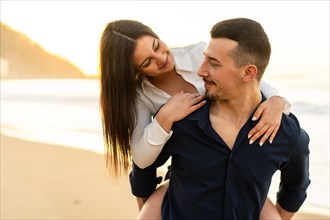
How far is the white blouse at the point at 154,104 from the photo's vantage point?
6.20 ft

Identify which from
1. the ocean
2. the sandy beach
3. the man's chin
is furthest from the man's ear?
the ocean

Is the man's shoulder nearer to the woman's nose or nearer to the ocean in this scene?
the woman's nose

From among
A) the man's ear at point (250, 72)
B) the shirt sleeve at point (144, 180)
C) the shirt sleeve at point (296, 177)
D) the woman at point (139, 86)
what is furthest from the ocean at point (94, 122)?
the man's ear at point (250, 72)

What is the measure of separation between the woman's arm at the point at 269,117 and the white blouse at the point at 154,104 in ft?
0.15

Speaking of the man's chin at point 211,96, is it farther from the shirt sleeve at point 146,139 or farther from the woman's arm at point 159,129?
the shirt sleeve at point 146,139

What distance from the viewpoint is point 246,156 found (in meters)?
1.83

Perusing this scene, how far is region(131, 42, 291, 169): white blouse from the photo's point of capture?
1.89 meters

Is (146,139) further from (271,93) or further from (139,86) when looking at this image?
(271,93)

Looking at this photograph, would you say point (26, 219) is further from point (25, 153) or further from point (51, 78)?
point (51, 78)

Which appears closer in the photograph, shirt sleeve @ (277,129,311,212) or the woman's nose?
shirt sleeve @ (277,129,311,212)

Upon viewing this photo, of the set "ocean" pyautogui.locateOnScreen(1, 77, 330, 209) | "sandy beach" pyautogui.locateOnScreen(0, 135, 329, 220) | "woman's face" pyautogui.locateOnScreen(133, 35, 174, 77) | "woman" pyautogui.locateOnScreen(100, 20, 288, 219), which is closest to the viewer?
"woman" pyautogui.locateOnScreen(100, 20, 288, 219)

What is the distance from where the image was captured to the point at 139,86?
7.22ft

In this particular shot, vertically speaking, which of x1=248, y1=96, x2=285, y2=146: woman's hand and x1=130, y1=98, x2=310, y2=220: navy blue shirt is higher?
x1=248, y1=96, x2=285, y2=146: woman's hand

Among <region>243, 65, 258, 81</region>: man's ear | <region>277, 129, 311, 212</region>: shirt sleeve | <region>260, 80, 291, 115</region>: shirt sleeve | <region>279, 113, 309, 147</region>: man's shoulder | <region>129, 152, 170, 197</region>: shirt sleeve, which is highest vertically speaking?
<region>243, 65, 258, 81</region>: man's ear
